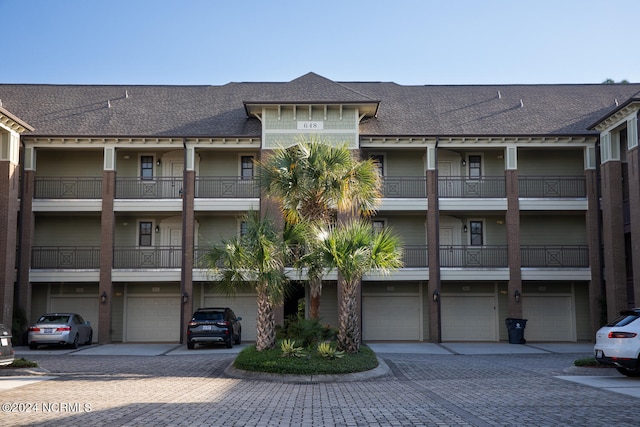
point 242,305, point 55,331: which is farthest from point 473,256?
point 55,331

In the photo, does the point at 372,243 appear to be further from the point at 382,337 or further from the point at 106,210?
the point at 106,210

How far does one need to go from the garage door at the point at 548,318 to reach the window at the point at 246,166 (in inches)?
549

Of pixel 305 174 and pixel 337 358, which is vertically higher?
pixel 305 174

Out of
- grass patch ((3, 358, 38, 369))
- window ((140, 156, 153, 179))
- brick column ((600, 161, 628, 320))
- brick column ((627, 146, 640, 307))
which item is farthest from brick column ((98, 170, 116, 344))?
brick column ((627, 146, 640, 307))

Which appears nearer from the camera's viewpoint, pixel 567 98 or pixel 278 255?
pixel 278 255

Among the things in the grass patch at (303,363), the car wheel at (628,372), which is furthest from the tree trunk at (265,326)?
the car wheel at (628,372)

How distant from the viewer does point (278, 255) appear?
18344mm

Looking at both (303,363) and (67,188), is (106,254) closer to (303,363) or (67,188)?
(67,188)

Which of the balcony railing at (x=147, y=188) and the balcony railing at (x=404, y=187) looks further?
the balcony railing at (x=147, y=188)

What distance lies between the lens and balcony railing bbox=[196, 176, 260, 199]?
98.1 feet

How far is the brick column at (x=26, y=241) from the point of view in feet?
93.4

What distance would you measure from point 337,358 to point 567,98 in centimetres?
2249

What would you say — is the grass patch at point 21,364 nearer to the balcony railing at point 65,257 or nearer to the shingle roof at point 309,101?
the balcony railing at point 65,257

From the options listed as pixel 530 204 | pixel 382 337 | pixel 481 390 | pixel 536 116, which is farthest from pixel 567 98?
pixel 481 390
